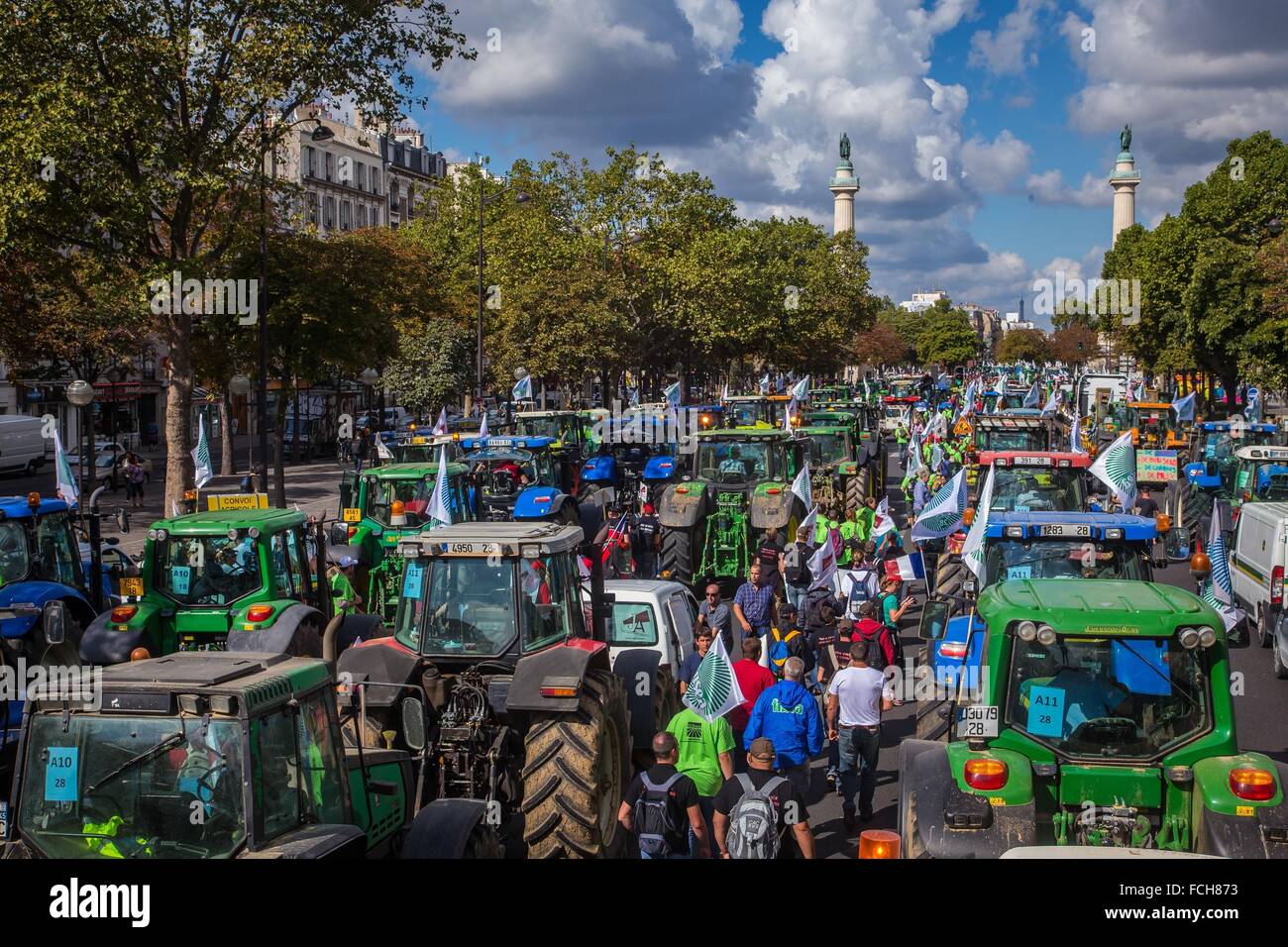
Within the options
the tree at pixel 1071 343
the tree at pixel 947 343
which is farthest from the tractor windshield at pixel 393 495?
the tree at pixel 947 343

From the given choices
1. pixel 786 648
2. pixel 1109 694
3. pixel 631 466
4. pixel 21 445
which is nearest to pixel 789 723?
pixel 1109 694

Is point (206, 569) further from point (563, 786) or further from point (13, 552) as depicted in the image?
point (563, 786)

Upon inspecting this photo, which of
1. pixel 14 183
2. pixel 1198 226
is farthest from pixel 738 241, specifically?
pixel 14 183

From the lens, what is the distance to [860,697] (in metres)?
9.66

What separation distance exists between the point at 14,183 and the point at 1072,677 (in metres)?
17.7

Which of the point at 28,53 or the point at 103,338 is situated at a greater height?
the point at 28,53

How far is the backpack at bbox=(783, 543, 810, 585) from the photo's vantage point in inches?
592

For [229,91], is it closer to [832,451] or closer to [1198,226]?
[832,451]

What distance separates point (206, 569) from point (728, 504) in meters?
9.30

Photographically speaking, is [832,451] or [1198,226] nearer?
[832,451]

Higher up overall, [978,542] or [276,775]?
[978,542]

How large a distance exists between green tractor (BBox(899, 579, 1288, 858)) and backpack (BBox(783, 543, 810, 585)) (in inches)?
318

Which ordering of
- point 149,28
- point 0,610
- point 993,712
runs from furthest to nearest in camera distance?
point 149,28 → point 0,610 → point 993,712

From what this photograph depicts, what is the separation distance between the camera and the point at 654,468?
79.3ft
